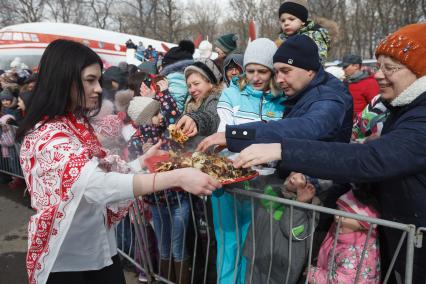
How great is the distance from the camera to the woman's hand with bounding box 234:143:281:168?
5.58 ft

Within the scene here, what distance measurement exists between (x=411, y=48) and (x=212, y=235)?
2350 millimetres

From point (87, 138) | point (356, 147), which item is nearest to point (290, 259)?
point (356, 147)

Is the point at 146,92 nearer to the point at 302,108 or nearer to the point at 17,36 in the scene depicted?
the point at 302,108

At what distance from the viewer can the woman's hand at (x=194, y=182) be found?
1.77 metres

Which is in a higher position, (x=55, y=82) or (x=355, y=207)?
(x=55, y=82)

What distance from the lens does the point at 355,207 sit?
2055 millimetres

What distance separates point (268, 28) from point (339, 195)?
1709 inches

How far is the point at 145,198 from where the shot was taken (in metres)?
3.25

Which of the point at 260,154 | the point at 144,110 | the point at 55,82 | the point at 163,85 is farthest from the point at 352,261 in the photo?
the point at 163,85

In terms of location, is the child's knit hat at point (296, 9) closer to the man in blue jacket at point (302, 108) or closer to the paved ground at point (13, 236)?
the man in blue jacket at point (302, 108)

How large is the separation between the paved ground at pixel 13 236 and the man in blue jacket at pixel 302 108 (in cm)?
252

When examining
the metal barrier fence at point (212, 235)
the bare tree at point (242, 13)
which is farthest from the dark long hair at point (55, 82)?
the bare tree at point (242, 13)

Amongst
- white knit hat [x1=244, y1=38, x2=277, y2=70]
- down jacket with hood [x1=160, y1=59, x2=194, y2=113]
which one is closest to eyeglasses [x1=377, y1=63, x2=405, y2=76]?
white knit hat [x1=244, y1=38, x2=277, y2=70]

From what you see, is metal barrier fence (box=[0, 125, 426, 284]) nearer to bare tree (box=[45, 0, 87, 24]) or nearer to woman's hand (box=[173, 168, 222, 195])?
woman's hand (box=[173, 168, 222, 195])
